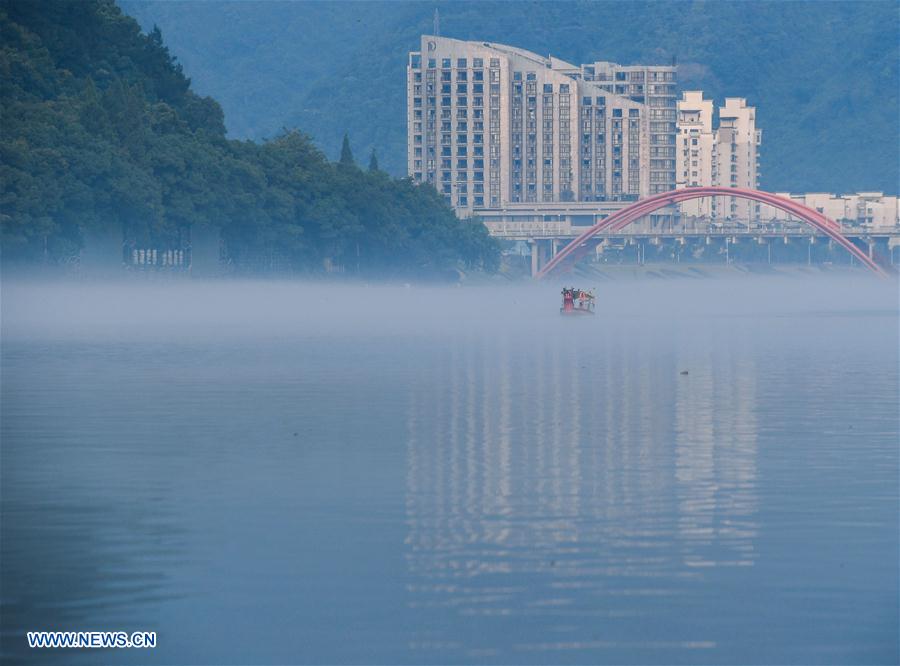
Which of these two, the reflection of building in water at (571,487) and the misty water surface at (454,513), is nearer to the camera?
the misty water surface at (454,513)

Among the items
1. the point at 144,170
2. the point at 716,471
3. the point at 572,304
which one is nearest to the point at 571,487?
the point at 716,471

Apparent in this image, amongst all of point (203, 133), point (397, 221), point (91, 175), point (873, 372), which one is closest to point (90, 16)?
point (203, 133)

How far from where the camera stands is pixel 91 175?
331ft

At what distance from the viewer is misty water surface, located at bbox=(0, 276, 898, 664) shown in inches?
546

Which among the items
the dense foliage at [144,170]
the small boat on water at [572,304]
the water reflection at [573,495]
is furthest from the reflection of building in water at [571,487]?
the dense foliage at [144,170]

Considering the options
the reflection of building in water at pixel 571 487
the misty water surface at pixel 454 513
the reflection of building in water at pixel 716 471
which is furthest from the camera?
the reflection of building in water at pixel 716 471

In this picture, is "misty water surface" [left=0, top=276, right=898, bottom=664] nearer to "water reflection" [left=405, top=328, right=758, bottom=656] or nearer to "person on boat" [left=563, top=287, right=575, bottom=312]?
"water reflection" [left=405, top=328, right=758, bottom=656]

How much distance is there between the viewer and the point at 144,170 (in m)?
108

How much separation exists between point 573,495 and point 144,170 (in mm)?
90215

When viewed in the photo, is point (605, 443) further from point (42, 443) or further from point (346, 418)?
point (42, 443)

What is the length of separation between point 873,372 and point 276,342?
20008 mm

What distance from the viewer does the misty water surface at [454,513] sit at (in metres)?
13.9

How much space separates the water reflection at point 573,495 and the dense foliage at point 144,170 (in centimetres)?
6484

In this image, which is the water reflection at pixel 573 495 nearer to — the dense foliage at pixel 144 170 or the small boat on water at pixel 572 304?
the small boat on water at pixel 572 304
